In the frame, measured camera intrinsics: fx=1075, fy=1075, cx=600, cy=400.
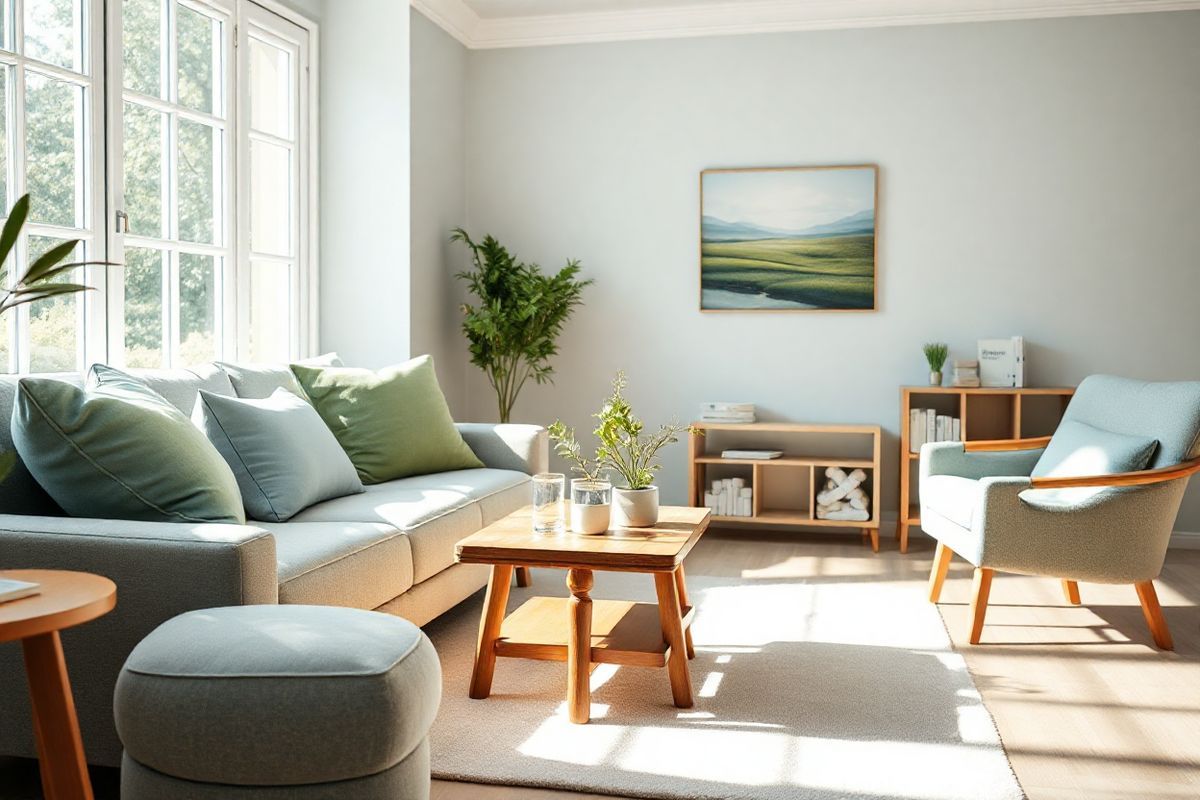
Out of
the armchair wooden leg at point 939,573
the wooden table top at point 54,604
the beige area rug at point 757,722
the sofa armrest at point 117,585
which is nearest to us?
the wooden table top at point 54,604

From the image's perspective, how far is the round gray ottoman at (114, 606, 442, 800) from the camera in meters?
1.74

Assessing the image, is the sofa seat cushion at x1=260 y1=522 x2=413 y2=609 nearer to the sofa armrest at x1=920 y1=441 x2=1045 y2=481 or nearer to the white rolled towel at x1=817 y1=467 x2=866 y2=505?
the sofa armrest at x1=920 y1=441 x2=1045 y2=481

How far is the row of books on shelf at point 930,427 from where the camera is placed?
197 inches

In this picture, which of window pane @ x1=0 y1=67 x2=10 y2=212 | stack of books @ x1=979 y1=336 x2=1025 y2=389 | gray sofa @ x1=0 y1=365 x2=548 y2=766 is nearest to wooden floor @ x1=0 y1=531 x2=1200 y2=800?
gray sofa @ x1=0 y1=365 x2=548 y2=766

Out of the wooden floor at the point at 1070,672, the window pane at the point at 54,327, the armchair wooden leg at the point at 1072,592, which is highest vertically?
the window pane at the point at 54,327

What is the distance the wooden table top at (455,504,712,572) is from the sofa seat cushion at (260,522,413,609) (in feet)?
0.87

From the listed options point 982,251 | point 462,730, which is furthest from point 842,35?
point 462,730

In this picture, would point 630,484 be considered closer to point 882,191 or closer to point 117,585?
point 117,585

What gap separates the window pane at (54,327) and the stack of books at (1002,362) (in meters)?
3.80

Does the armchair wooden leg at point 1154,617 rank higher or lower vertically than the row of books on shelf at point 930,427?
lower

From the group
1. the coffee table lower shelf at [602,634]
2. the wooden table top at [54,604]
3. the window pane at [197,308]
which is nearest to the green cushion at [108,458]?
the wooden table top at [54,604]

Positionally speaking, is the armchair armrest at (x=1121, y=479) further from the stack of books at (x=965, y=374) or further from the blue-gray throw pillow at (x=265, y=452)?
the blue-gray throw pillow at (x=265, y=452)

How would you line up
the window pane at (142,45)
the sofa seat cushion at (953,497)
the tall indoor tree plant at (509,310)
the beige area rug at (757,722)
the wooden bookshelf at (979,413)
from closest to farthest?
the beige area rug at (757,722) < the sofa seat cushion at (953,497) < the window pane at (142,45) < the wooden bookshelf at (979,413) < the tall indoor tree plant at (509,310)

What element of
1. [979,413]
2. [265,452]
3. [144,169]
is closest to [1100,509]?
[979,413]
